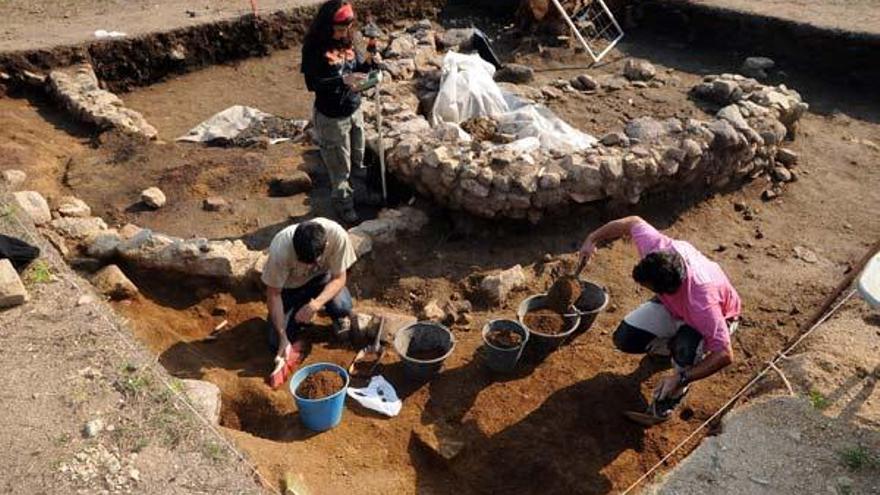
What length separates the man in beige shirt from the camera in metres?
4.81

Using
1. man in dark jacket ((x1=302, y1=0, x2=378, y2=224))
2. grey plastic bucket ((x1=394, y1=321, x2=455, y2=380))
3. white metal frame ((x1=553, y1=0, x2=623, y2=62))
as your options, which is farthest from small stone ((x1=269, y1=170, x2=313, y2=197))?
white metal frame ((x1=553, y1=0, x2=623, y2=62))

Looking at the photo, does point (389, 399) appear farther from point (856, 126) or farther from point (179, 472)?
point (856, 126)

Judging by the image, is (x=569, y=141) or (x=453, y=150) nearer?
(x=453, y=150)

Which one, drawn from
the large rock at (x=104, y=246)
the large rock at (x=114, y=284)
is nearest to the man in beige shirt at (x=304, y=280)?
the large rock at (x=114, y=284)

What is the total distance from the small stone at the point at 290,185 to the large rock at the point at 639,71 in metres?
4.53

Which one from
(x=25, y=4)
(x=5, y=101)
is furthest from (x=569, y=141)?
(x=25, y=4)

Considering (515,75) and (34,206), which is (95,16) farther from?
(515,75)

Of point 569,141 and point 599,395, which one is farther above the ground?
point 569,141

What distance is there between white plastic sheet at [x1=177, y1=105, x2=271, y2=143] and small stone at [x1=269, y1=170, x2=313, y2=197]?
1.43m

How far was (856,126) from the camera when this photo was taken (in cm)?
873

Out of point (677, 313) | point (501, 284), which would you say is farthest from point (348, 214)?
point (677, 313)

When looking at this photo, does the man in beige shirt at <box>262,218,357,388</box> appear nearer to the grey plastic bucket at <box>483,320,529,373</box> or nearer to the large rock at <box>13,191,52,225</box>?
the grey plastic bucket at <box>483,320,529,373</box>

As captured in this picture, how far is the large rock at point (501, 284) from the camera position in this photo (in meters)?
5.96

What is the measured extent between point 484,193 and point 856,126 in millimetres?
5272
